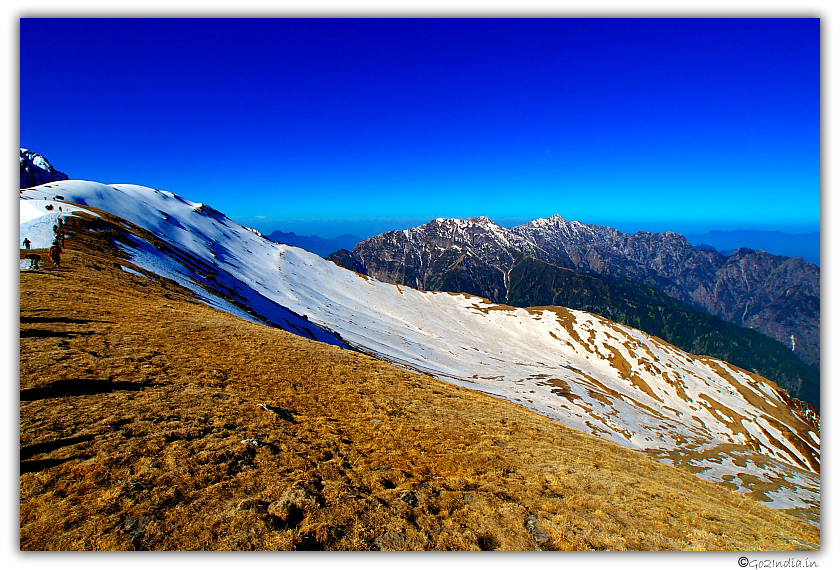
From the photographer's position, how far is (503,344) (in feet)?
366

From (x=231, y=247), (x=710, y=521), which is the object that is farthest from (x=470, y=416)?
(x=231, y=247)

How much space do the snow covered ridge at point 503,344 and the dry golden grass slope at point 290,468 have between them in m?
24.8

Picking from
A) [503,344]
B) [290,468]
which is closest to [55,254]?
[290,468]

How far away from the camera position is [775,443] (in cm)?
8744

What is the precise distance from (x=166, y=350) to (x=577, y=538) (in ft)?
58.9

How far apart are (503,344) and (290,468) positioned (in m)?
107

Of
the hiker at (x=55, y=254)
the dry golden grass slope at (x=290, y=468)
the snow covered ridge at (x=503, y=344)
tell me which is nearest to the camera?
the dry golden grass slope at (x=290, y=468)

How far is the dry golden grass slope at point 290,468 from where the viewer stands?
689 cm

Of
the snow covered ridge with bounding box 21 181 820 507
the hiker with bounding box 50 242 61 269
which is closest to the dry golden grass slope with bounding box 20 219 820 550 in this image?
the hiker with bounding box 50 242 61 269

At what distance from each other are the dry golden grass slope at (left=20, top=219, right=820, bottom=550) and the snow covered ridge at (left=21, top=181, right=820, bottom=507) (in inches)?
975

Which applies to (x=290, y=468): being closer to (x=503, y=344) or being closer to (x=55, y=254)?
(x=55, y=254)

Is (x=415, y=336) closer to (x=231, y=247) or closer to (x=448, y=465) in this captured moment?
(x=231, y=247)

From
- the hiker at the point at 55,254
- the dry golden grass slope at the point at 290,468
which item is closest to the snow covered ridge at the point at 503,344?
the hiker at the point at 55,254

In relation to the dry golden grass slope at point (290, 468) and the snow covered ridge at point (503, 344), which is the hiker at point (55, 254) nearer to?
the dry golden grass slope at point (290, 468)
